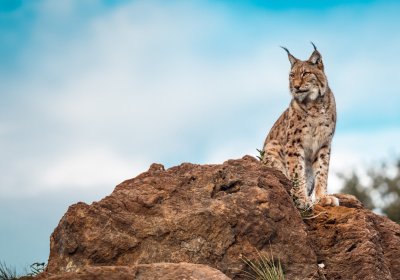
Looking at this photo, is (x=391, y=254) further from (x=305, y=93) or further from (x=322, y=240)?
(x=305, y=93)

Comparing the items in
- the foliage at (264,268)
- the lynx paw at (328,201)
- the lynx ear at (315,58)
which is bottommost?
the foliage at (264,268)

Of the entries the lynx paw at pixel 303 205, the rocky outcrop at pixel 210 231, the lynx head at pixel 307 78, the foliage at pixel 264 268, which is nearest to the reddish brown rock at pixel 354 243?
the rocky outcrop at pixel 210 231

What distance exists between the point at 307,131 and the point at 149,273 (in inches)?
223

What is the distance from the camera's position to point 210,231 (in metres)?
8.31

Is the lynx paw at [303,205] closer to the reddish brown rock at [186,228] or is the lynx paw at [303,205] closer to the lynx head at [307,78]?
the reddish brown rock at [186,228]

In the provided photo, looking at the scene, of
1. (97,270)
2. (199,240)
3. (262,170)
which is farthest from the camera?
(262,170)

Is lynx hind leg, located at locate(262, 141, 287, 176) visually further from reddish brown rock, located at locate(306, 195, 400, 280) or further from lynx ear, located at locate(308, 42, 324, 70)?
reddish brown rock, located at locate(306, 195, 400, 280)

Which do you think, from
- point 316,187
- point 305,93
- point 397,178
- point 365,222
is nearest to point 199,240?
point 365,222

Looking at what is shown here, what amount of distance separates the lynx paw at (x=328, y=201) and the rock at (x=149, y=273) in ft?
12.0

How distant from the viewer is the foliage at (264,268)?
8.16 meters

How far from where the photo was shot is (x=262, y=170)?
382 inches

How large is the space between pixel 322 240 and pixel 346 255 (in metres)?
0.41

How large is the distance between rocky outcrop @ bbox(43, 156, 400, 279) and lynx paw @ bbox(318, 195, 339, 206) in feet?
2.94

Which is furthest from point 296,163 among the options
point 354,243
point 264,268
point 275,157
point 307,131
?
point 264,268
